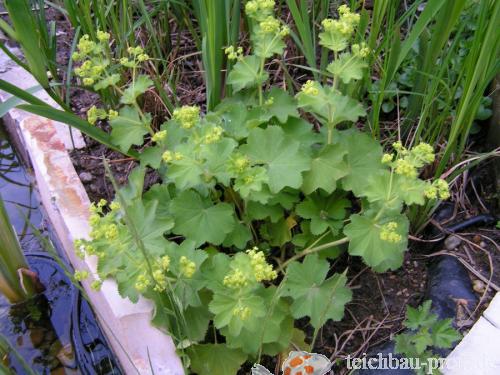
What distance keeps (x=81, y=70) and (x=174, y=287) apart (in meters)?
0.66

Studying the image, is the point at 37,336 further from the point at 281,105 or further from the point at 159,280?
the point at 281,105

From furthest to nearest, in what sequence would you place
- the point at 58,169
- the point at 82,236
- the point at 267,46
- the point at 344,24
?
the point at 58,169
the point at 82,236
the point at 267,46
the point at 344,24

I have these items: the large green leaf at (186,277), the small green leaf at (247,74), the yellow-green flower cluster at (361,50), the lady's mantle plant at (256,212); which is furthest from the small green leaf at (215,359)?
the yellow-green flower cluster at (361,50)

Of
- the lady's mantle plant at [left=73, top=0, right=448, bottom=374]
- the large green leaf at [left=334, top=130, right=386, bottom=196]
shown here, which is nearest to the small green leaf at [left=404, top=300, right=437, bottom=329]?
the lady's mantle plant at [left=73, top=0, right=448, bottom=374]

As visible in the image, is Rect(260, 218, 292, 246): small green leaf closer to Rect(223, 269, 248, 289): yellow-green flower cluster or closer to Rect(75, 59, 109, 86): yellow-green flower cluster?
Rect(223, 269, 248, 289): yellow-green flower cluster

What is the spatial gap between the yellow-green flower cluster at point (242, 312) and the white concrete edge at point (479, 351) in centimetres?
49

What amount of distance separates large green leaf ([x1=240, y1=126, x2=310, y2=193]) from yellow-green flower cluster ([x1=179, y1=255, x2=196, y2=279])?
0.29 m

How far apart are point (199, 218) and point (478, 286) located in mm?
795

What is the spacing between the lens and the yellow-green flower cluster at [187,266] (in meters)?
1.20

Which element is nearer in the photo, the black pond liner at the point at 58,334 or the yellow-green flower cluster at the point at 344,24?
the yellow-green flower cluster at the point at 344,24

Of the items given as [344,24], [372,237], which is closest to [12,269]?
[372,237]

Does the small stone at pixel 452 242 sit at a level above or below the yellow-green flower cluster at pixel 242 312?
below

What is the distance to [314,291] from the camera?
4.54ft

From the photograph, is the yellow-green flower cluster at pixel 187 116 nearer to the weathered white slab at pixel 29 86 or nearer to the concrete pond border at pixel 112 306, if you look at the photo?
the concrete pond border at pixel 112 306
